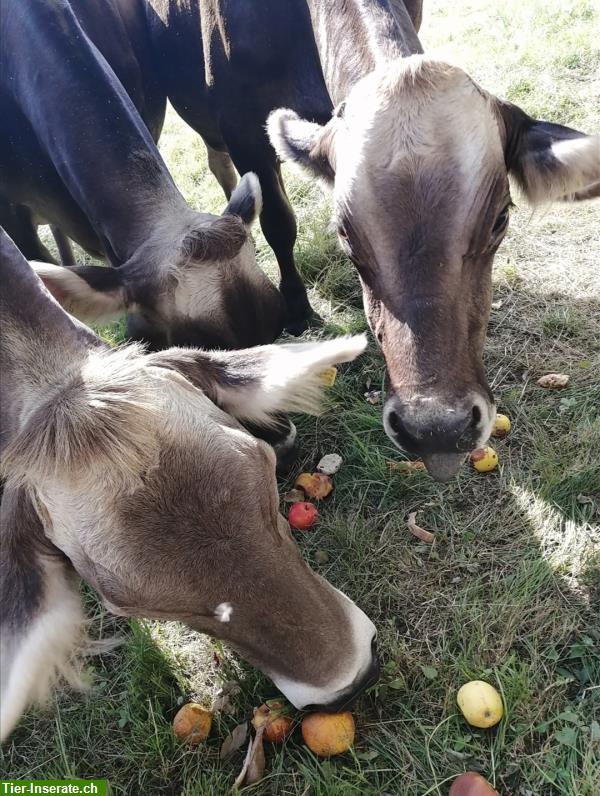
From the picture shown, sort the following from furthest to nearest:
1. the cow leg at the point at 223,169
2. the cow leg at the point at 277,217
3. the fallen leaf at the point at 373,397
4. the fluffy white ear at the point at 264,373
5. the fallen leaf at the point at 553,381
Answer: the cow leg at the point at 223,169, the cow leg at the point at 277,217, the fallen leaf at the point at 373,397, the fallen leaf at the point at 553,381, the fluffy white ear at the point at 264,373

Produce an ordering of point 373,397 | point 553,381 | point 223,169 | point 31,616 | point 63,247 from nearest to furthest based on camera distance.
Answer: point 31,616 < point 553,381 < point 373,397 < point 63,247 < point 223,169

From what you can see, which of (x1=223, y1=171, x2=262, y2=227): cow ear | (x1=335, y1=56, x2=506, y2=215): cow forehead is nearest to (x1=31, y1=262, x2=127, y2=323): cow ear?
(x1=223, y1=171, x2=262, y2=227): cow ear

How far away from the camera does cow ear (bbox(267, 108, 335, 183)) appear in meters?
3.23

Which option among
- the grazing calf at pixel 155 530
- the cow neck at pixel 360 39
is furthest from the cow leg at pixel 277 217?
the grazing calf at pixel 155 530

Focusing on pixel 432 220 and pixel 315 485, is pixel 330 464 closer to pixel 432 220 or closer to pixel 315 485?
pixel 315 485

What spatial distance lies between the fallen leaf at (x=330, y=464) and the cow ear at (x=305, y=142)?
1668 millimetres

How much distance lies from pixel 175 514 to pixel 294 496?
75.7 inches

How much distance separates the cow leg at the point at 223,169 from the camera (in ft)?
21.4

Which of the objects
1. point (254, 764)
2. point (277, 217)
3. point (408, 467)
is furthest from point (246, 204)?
point (254, 764)

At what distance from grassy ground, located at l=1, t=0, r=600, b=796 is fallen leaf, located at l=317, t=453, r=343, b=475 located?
0.29 feet

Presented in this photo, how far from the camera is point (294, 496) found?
Answer: 3893mm

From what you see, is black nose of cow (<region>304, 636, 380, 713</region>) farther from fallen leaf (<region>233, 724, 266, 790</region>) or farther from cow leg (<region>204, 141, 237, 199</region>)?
cow leg (<region>204, 141, 237, 199</region>)

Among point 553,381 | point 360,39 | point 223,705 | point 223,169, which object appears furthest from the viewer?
point 223,169

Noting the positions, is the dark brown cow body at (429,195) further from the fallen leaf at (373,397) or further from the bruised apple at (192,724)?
the bruised apple at (192,724)
